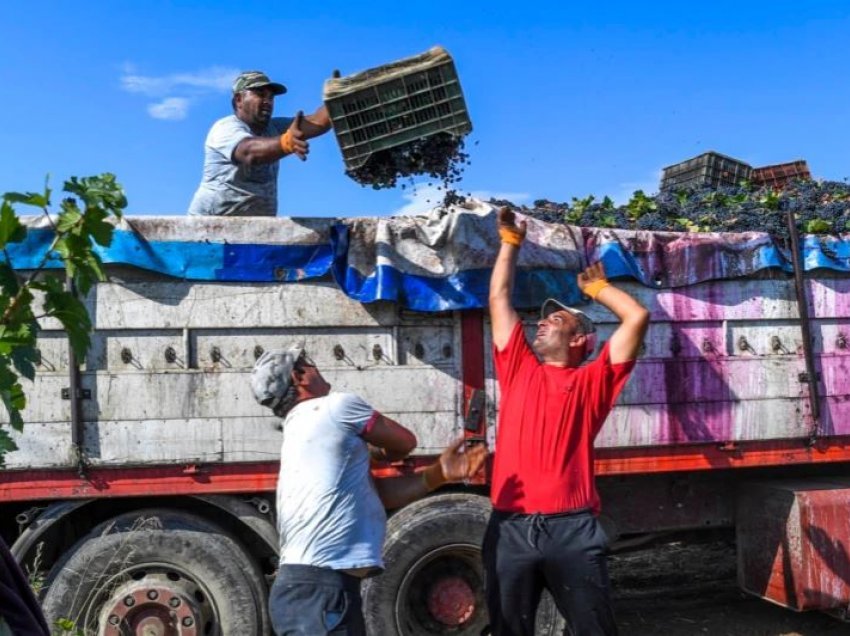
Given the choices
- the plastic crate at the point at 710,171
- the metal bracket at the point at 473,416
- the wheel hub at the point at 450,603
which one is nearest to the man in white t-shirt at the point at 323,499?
the metal bracket at the point at 473,416

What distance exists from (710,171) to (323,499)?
24.5 ft

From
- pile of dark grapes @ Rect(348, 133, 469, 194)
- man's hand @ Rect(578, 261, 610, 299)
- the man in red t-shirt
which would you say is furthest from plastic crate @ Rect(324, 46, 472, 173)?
the man in red t-shirt

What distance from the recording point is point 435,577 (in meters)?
5.37

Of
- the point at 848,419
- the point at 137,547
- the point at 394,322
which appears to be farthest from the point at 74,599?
the point at 848,419

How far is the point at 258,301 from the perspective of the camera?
17.2 ft

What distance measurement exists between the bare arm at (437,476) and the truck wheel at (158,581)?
1615 mm

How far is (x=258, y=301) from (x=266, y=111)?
1.59m

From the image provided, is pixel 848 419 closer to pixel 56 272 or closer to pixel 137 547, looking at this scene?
pixel 137 547

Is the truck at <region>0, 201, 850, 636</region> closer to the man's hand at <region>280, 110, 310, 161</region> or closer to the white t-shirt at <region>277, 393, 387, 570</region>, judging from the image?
the man's hand at <region>280, 110, 310, 161</region>

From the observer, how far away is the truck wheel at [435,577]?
17.0 ft

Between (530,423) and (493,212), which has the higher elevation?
(493,212)

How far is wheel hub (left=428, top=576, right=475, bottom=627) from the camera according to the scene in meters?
5.32

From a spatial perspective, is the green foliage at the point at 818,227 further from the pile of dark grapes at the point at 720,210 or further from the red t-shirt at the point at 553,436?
the red t-shirt at the point at 553,436

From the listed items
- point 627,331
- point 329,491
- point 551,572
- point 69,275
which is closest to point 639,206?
point 627,331
